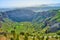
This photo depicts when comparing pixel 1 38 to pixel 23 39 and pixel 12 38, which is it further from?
pixel 23 39

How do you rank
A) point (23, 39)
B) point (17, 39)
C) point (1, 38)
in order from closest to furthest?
point (1, 38) → point (17, 39) → point (23, 39)

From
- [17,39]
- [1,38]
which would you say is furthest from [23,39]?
[1,38]

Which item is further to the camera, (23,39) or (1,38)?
(23,39)

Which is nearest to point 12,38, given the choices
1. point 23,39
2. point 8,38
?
point 8,38

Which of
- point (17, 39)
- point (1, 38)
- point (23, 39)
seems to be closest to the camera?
point (1, 38)

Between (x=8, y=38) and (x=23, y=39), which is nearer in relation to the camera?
(x=8, y=38)

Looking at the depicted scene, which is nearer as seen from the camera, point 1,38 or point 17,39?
point 1,38

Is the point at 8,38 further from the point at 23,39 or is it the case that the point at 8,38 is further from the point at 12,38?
the point at 23,39
